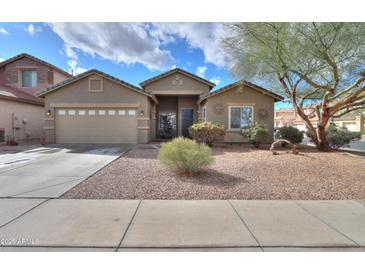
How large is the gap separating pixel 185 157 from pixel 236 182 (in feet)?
5.12

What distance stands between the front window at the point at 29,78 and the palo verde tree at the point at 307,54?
58.5 ft

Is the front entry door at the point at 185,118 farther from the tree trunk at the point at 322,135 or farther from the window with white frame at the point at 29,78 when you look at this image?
the window with white frame at the point at 29,78

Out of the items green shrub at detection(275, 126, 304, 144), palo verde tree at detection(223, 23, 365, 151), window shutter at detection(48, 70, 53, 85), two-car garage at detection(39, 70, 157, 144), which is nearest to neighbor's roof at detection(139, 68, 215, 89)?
two-car garage at detection(39, 70, 157, 144)

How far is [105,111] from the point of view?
1335 cm

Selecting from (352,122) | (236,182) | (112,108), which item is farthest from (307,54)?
(352,122)

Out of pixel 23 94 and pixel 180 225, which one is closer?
pixel 180 225

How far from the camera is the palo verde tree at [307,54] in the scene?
7.55 m

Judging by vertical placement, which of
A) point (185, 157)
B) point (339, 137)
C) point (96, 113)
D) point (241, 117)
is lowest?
point (185, 157)

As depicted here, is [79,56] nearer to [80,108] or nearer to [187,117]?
[80,108]

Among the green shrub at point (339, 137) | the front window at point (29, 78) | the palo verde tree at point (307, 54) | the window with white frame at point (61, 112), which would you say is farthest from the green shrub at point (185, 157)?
the front window at point (29, 78)

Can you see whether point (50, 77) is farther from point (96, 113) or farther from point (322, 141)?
point (322, 141)

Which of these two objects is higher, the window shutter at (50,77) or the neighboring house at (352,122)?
the window shutter at (50,77)

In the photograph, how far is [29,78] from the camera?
18.5 m

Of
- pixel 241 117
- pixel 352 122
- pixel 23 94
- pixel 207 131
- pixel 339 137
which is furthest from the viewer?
pixel 352 122
